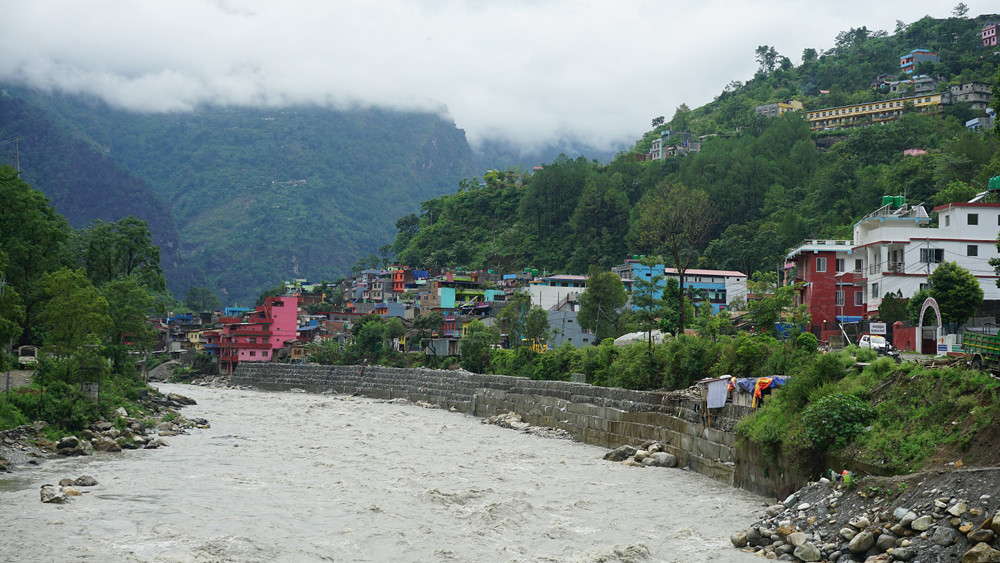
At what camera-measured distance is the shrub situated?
58.4ft

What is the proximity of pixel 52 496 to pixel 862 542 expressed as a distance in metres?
16.6

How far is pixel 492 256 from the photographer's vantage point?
335ft

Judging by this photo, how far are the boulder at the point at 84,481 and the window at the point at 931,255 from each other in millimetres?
32495

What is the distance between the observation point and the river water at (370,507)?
16.2 m

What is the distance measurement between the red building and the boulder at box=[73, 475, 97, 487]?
1266 inches

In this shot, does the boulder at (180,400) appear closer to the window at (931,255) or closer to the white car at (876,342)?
the white car at (876,342)

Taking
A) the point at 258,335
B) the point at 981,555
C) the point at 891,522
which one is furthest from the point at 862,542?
the point at 258,335

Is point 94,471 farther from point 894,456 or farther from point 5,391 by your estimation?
point 894,456

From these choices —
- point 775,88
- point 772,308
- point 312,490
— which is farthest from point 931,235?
point 775,88

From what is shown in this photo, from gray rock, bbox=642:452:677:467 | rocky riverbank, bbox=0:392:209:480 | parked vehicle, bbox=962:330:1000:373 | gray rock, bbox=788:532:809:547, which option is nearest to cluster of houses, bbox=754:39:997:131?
gray rock, bbox=642:452:677:467

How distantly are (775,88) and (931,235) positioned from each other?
4682 inches

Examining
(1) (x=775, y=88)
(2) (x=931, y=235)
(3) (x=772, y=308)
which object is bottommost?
(3) (x=772, y=308)

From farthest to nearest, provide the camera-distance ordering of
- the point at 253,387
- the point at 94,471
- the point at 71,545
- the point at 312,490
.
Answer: the point at 253,387
the point at 94,471
the point at 312,490
the point at 71,545

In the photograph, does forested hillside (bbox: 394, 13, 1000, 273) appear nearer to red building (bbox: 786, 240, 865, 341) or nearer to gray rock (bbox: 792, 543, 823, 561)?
red building (bbox: 786, 240, 865, 341)
